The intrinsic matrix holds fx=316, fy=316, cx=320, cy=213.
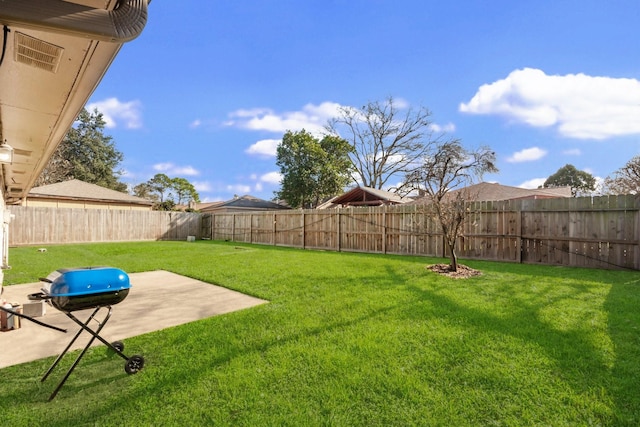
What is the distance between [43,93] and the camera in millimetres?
2254

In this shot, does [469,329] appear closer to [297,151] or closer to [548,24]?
[548,24]

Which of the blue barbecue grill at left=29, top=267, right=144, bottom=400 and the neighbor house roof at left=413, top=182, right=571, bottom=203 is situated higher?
the neighbor house roof at left=413, top=182, right=571, bottom=203

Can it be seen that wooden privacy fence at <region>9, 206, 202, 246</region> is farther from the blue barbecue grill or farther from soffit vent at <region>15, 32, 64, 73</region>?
soffit vent at <region>15, 32, 64, 73</region>

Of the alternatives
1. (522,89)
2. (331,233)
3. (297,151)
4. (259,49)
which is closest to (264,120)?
(297,151)

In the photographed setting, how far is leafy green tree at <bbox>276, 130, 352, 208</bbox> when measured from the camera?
28.1m

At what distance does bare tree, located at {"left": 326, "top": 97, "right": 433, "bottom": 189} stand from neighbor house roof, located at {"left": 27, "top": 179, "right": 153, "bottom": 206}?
19.6 metres

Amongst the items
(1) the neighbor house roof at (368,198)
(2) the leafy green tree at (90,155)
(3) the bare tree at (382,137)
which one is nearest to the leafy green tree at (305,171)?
(3) the bare tree at (382,137)

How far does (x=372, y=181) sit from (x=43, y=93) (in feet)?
103

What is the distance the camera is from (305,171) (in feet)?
91.1

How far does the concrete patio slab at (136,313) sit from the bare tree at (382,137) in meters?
28.1

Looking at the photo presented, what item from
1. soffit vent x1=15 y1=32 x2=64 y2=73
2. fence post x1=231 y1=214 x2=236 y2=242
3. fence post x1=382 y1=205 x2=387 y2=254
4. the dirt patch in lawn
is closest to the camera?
soffit vent x1=15 y1=32 x2=64 y2=73

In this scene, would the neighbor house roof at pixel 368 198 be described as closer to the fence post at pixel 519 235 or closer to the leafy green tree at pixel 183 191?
the fence post at pixel 519 235

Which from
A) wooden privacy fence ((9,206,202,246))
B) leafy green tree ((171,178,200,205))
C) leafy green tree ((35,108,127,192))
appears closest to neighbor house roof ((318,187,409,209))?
wooden privacy fence ((9,206,202,246))

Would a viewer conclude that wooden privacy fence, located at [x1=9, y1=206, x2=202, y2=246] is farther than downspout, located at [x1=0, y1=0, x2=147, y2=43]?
Yes
